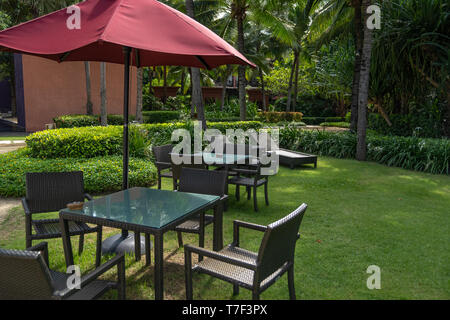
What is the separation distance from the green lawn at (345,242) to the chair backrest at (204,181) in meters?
0.75

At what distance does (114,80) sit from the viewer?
20172 mm

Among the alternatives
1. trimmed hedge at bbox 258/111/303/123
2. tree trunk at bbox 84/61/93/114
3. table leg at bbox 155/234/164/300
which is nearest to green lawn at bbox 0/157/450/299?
table leg at bbox 155/234/164/300

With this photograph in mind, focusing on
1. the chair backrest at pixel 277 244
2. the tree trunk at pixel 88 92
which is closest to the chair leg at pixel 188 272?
the chair backrest at pixel 277 244

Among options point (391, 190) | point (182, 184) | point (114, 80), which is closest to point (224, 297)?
point (182, 184)

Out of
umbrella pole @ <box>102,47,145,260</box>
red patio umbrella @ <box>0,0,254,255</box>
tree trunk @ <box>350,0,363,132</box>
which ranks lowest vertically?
umbrella pole @ <box>102,47,145,260</box>

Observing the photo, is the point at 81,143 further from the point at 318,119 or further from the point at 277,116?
the point at 318,119

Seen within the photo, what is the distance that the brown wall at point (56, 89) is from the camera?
60.0 ft

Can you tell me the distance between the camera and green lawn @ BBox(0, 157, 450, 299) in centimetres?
336

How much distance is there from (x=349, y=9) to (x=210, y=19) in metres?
8.41

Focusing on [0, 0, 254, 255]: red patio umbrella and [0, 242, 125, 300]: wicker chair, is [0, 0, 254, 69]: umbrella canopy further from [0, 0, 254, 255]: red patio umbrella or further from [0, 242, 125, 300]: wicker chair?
[0, 242, 125, 300]: wicker chair

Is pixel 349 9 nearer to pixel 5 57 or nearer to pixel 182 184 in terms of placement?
pixel 182 184

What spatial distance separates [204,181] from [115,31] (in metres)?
2.08

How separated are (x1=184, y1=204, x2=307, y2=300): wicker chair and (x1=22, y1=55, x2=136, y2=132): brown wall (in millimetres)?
17759

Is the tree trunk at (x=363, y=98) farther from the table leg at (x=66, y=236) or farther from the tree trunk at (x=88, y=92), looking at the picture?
the tree trunk at (x=88, y=92)
